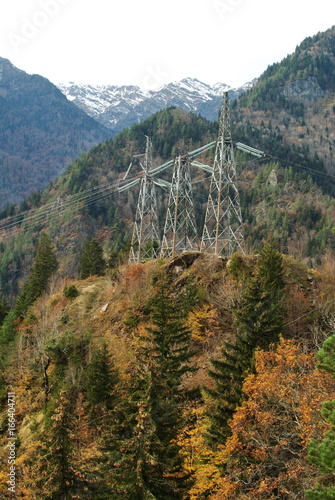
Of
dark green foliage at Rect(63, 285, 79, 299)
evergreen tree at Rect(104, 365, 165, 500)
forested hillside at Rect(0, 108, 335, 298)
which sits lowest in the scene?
evergreen tree at Rect(104, 365, 165, 500)

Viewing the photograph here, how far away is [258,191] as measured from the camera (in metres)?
146

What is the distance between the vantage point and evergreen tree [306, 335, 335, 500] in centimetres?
1455

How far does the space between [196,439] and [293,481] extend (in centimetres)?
548

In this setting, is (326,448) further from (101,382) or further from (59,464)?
(101,382)

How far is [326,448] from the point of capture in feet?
48.1

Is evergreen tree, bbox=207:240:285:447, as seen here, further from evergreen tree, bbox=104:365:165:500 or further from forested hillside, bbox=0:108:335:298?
forested hillside, bbox=0:108:335:298

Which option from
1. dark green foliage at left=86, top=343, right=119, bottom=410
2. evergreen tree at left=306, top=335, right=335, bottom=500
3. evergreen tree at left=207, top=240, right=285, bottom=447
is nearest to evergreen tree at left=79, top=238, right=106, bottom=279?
dark green foliage at left=86, top=343, right=119, bottom=410

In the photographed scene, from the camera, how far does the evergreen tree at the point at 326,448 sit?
14547 millimetres

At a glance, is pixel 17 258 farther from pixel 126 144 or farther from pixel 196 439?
pixel 196 439

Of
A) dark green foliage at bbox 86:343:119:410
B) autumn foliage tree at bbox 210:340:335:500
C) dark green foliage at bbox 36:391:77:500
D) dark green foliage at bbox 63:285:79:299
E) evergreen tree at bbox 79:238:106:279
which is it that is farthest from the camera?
evergreen tree at bbox 79:238:106:279

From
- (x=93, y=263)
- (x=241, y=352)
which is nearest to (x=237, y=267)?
(x=241, y=352)

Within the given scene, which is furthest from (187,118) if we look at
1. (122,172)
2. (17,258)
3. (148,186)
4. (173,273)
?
(173,273)

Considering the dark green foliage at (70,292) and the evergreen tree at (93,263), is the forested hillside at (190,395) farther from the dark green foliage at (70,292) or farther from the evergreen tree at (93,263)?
the evergreen tree at (93,263)

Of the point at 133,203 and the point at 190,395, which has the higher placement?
the point at 133,203
